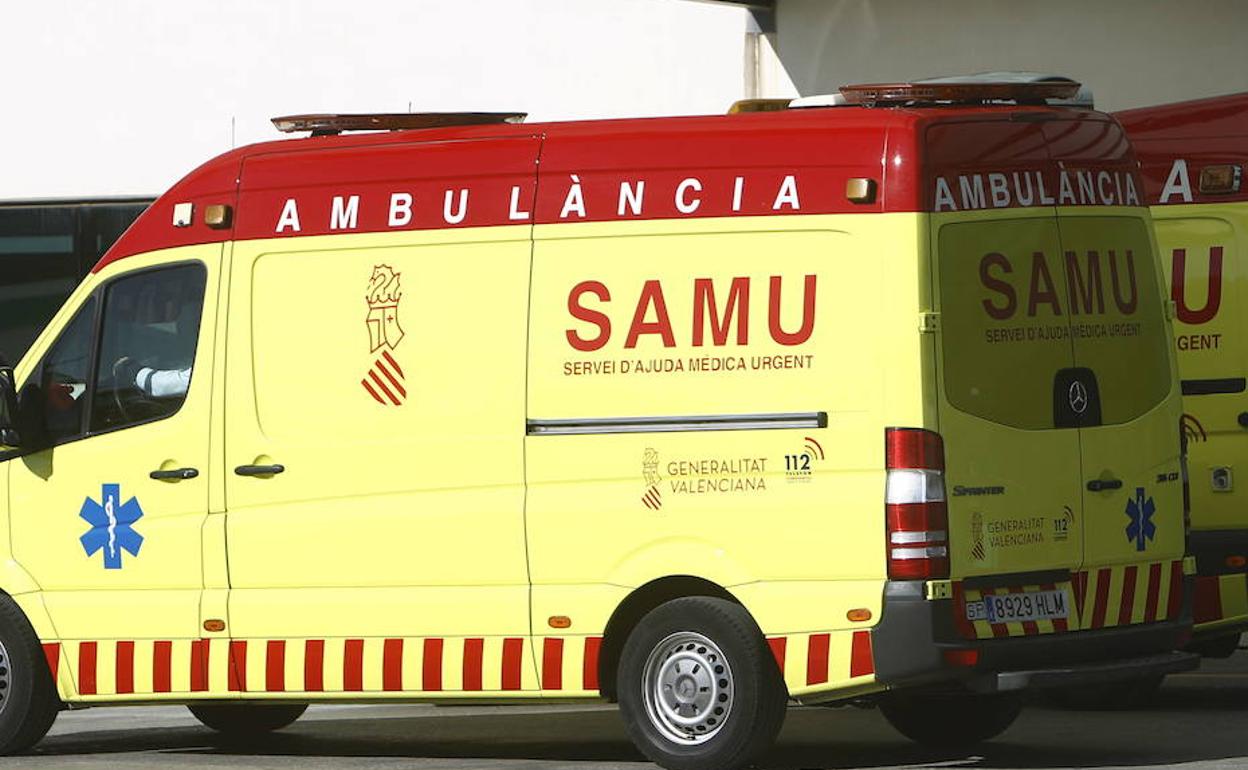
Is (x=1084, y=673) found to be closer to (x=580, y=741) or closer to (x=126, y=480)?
(x=580, y=741)

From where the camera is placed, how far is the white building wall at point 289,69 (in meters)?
18.9

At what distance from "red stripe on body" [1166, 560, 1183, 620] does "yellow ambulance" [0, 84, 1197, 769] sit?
12mm

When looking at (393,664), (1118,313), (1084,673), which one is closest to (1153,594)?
(1084,673)

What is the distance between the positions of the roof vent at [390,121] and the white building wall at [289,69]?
8.24 metres

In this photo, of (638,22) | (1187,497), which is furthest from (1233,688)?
(638,22)

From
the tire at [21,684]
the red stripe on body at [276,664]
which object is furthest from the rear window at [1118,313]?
the tire at [21,684]

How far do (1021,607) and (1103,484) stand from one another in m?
0.60

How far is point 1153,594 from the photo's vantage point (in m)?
9.65

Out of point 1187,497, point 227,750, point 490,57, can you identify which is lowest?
point 227,750

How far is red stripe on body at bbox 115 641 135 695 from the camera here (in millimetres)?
10344

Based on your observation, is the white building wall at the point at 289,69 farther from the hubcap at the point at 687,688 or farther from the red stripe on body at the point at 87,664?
the hubcap at the point at 687,688

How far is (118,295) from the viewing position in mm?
10562

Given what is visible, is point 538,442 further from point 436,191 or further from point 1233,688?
point 1233,688

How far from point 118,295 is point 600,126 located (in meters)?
2.23
